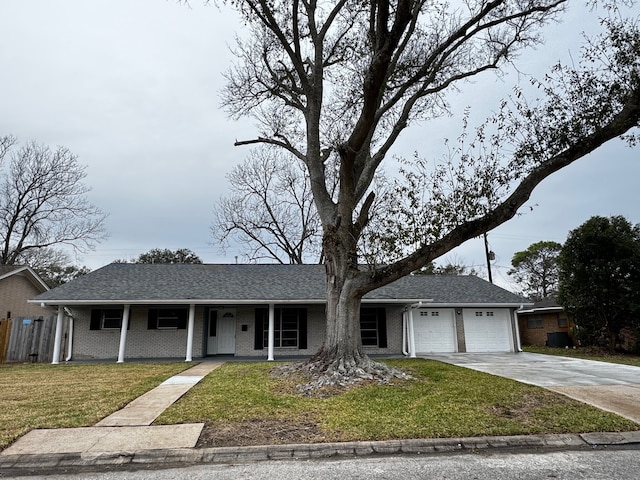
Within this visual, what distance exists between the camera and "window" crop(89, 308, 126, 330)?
1525 cm

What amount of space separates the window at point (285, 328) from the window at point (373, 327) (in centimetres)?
235

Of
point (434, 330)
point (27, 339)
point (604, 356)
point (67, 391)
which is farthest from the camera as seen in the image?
point (434, 330)

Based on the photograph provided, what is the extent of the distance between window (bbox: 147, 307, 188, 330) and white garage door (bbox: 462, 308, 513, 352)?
11492 millimetres

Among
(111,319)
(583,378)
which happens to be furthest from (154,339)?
(583,378)

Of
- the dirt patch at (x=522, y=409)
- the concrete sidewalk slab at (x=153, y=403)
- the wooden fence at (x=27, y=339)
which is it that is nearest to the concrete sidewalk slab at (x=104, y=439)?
the concrete sidewalk slab at (x=153, y=403)

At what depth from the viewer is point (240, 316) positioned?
15.7m

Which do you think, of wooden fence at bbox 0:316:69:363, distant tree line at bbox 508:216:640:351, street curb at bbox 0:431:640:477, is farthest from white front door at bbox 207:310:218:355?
distant tree line at bbox 508:216:640:351

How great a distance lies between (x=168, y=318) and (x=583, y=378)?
43.9 ft

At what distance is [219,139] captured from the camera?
12.6 meters

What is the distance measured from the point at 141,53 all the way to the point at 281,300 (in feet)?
28.0

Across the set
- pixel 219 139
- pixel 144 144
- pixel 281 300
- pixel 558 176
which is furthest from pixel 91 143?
pixel 558 176

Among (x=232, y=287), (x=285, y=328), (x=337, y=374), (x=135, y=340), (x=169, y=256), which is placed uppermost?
(x=169, y=256)

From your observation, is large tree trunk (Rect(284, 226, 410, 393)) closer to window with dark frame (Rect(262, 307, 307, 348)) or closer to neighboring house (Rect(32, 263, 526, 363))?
neighboring house (Rect(32, 263, 526, 363))

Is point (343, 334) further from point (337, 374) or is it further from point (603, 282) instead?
point (603, 282)
